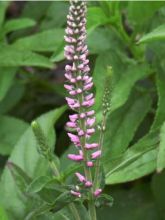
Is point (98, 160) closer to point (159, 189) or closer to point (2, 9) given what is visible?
point (159, 189)

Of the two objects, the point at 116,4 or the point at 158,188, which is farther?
the point at 158,188

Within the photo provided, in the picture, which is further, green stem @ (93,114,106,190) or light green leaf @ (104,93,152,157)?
light green leaf @ (104,93,152,157)

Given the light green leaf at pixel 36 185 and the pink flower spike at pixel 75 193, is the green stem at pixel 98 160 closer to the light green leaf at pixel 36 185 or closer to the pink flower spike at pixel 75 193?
the pink flower spike at pixel 75 193

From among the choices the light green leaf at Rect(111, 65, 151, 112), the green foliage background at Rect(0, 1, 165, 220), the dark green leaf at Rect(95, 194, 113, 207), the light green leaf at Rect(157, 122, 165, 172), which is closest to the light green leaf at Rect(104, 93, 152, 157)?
the green foliage background at Rect(0, 1, 165, 220)

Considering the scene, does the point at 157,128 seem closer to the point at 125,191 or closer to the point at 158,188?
the point at 158,188

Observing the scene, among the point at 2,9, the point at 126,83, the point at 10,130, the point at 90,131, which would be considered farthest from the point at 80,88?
the point at 2,9

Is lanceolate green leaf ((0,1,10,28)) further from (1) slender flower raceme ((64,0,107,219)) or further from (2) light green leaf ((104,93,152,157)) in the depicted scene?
(1) slender flower raceme ((64,0,107,219))

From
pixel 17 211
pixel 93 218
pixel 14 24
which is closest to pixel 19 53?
pixel 14 24
